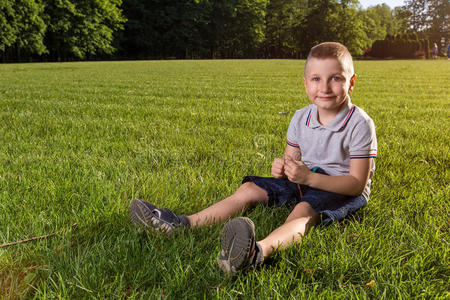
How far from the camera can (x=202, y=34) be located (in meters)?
55.6

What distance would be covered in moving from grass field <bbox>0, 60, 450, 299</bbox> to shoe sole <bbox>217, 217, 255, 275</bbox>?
0.17 feet

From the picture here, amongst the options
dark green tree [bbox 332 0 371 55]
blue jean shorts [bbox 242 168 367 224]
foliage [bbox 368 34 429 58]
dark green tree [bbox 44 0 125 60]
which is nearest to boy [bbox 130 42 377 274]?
blue jean shorts [bbox 242 168 367 224]

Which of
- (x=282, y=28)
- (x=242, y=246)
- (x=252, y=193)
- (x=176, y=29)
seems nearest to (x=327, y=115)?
(x=252, y=193)

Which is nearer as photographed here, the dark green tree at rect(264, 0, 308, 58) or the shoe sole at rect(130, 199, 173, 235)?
the shoe sole at rect(130, 199, 173, 235)

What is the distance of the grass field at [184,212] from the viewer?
154 cm

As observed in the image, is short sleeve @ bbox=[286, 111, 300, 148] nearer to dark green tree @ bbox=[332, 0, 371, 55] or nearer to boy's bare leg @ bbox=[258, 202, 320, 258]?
boy's bare leg @ bbox=[258, 202, 320, 258]

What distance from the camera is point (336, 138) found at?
2227 mm

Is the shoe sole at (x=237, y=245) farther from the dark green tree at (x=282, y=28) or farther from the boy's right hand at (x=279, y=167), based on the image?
the dark green tree at (x=282, y=28)

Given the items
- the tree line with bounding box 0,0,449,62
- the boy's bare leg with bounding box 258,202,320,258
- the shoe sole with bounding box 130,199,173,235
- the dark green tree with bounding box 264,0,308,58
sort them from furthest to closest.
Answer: the dark green tree with bounding box 264,0,308,58 → the tree line with bounding box 0,0,449,62 → the shoe sole with bounding box 130,199,173,235 → the boy's bare leg with bounding box 258,202,320,258

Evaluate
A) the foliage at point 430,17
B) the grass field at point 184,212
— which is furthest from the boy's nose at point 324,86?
the foliage at point 430,17

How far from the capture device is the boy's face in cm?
208

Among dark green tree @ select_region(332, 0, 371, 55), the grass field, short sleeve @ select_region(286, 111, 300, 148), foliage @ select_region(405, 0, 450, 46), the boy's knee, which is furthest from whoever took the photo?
foliage @ select_region(405, 0, 450, 46)

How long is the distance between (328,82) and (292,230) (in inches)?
32.7

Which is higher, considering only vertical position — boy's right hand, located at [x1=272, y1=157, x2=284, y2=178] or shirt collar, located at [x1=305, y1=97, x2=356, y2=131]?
shirt collar, located at [x1=305, y1=97, x2=356, y2=131]
